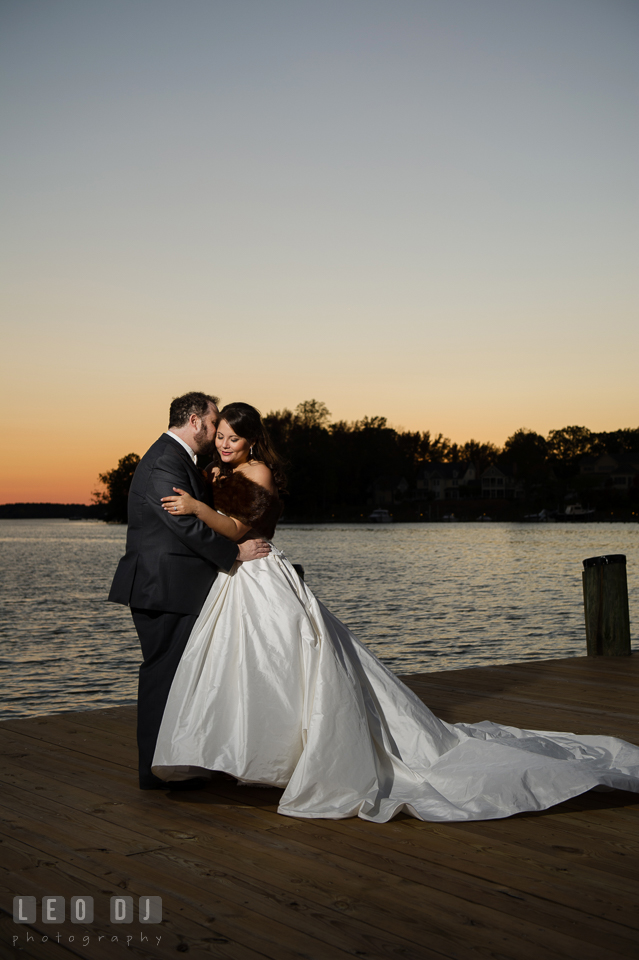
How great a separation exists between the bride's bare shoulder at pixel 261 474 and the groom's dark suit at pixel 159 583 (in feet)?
1.02

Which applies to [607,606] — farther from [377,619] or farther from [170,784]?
[377,619]

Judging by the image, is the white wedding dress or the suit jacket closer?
the white wedding dress

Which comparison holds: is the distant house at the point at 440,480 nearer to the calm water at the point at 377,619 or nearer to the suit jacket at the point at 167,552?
the calm water at the point at 377,619

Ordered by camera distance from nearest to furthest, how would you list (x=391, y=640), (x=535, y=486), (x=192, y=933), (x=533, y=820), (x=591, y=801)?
(x=192, y=933)
(x=533, y=820)
(x=591, y=801)
(x=391, y=640)
(x=535, y=486)

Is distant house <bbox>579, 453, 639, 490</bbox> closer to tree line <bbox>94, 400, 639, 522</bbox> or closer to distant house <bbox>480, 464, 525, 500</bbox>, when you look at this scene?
tree line <bbox>94, 400, 639, 522</bbox>

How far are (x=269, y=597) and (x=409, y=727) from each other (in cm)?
97

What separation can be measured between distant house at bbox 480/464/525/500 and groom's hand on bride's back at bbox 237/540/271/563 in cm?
13906

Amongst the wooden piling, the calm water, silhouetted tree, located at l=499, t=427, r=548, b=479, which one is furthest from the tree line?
the wooden piling

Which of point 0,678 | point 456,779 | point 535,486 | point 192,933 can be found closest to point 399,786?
point 456,779

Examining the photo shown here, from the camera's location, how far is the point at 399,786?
4.01 metres

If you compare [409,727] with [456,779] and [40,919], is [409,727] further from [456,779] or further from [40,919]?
[40,919]

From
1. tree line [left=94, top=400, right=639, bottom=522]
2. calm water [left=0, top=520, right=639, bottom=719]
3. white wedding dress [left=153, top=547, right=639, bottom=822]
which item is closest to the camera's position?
white wedding dress [left=153, top=547, right=639, bottom=822]

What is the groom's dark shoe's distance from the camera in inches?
167

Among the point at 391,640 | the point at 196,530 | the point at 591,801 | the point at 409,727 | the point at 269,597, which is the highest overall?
the point at 196,530
